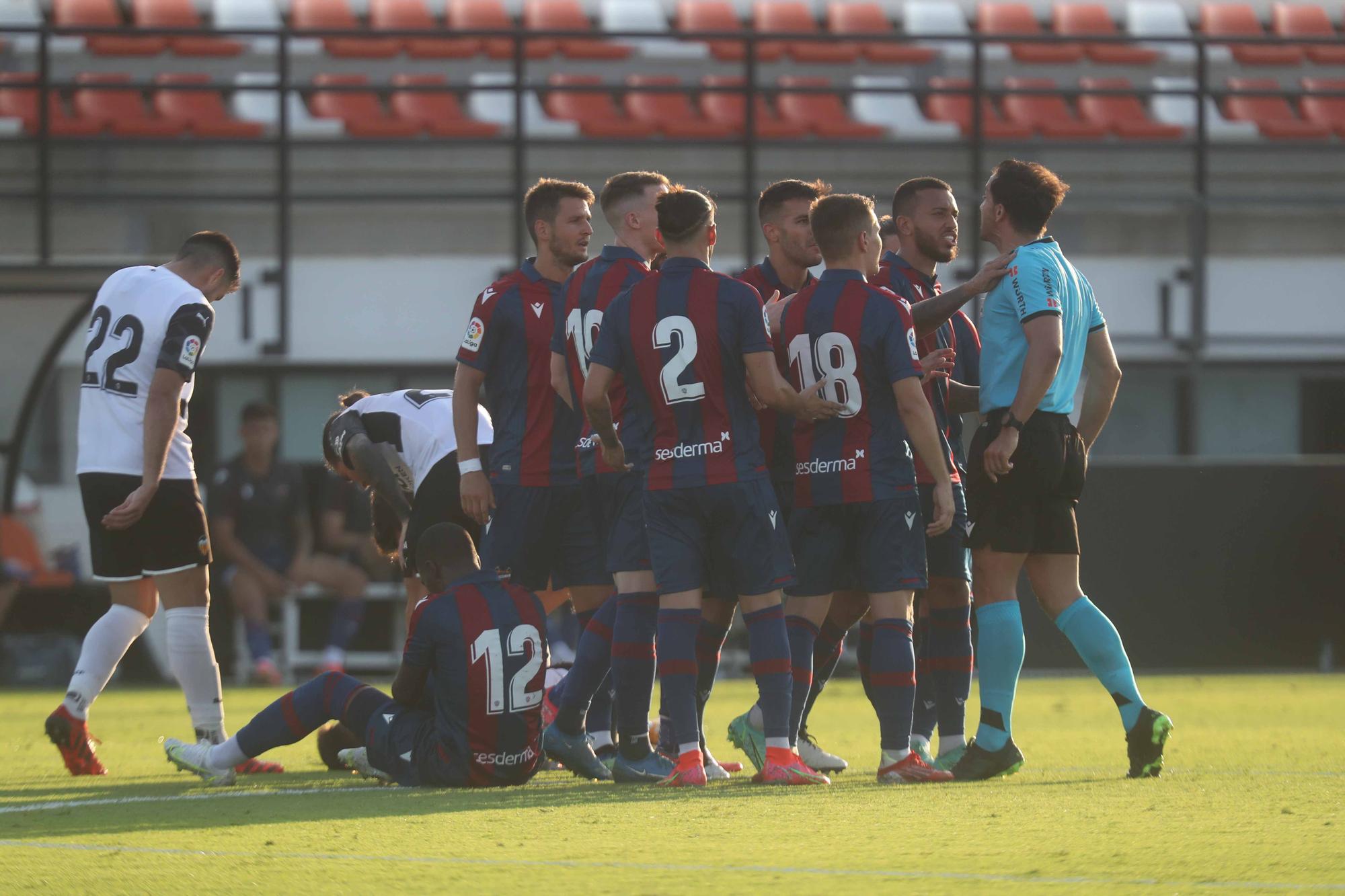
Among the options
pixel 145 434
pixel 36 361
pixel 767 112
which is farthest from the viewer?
pixel 767 112

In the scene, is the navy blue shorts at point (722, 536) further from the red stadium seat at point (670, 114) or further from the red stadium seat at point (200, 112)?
the red stadium seat at point (200, 112)

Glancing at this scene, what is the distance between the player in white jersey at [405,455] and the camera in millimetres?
6109

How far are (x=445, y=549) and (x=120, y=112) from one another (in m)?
11.2

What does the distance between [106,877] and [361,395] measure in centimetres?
318

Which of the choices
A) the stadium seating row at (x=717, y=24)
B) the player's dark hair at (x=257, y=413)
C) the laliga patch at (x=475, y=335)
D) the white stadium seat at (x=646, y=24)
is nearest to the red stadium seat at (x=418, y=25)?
the stadium seating row at (x=717, y=24)

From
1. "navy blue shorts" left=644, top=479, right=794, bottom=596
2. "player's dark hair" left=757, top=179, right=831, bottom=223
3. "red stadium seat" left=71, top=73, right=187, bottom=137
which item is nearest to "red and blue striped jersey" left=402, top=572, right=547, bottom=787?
"navy blue shorts" left=644, top=479, right=794, bottom=596

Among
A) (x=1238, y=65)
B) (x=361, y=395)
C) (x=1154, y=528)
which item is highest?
(x=1238, y=65)

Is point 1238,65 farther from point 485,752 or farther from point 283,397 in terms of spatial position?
point 485,752

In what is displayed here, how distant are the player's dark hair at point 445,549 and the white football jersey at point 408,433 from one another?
1168 mm

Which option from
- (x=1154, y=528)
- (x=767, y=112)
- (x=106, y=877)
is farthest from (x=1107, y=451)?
(x=106, y=877)

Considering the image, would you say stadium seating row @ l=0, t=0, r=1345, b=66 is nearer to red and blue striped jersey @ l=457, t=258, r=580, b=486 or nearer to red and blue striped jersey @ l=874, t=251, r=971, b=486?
red and blue striped jersey @ l=874, t=251, r=971, b=486

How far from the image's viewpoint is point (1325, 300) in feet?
47.3

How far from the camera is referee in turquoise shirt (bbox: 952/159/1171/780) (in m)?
5.38

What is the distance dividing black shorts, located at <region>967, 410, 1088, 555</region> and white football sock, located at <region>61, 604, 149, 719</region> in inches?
110
